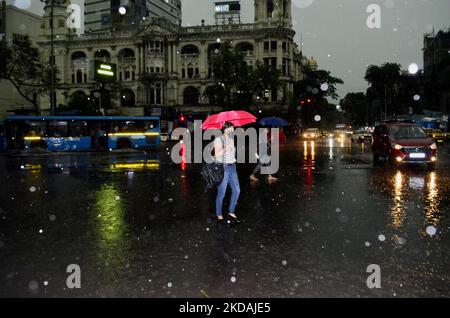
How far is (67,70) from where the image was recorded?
80.8 m

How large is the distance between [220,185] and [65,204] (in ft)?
A: 13.4

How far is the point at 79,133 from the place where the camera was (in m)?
33.3

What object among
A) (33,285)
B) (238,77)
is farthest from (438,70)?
(33,285)

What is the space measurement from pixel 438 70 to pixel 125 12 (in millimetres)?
90520

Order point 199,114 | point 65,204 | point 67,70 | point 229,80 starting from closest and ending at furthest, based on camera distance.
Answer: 1. point 65,204
2. point 229,80
3. point 199,114
4. point 67,70

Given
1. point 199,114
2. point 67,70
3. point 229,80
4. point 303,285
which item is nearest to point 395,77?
point 199,114

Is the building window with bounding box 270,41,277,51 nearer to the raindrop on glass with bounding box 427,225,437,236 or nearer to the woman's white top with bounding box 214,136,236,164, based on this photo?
the woman's white top with bounding box 214,136,236,164

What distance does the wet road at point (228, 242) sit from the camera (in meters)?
4.61

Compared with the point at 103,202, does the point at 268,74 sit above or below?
above

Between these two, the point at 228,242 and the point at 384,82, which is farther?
the point at 384,82

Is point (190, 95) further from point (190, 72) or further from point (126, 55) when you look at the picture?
point (126, 55)

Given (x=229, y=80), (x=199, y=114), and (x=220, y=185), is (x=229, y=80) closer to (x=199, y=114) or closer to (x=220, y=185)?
(x=199, y=114)

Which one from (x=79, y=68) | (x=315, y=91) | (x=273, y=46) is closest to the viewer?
(x=273, y=46)

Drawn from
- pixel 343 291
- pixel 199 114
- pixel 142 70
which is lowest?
pixel 343 291
